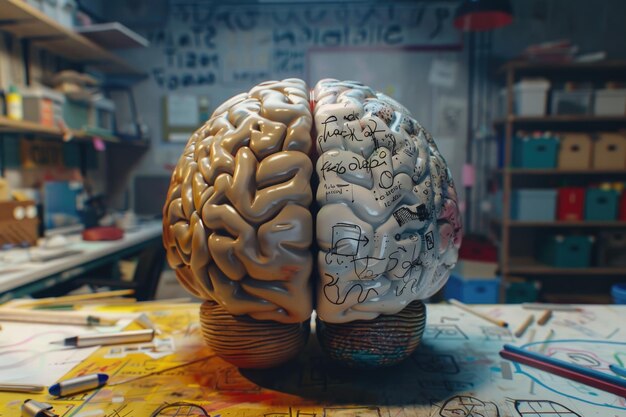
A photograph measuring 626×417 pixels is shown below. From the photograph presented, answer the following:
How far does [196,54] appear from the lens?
3.55m

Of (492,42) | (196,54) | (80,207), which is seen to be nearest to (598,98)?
(492,42)

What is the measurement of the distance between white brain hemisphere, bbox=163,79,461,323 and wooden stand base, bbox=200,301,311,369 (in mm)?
26

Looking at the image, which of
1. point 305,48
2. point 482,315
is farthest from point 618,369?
point 305,48

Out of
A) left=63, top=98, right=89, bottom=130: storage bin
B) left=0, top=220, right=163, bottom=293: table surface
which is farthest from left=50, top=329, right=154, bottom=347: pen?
left=63, top=98, right=89, bottom=130: storage bin

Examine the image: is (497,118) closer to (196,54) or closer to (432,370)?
(196,54)

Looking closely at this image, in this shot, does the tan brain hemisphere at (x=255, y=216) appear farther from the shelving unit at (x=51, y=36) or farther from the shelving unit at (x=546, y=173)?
the shelving unit at (x=546, y=173)

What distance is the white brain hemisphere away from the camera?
66 centimetres

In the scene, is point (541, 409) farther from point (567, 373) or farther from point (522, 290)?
point (522, 290)

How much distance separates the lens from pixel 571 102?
3.13 m

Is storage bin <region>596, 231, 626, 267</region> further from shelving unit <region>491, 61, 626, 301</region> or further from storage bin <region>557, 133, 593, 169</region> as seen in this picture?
storage bin <region>557, 133, 593, 169</region>

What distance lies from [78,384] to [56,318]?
0.40 meters

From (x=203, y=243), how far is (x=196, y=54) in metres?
3.26

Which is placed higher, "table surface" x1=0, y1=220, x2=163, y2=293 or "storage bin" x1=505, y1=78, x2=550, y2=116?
"storage bin" x1=505, y1=78, x2=550, y2=116

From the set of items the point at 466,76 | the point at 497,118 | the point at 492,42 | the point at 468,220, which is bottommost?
the point at 468,220
